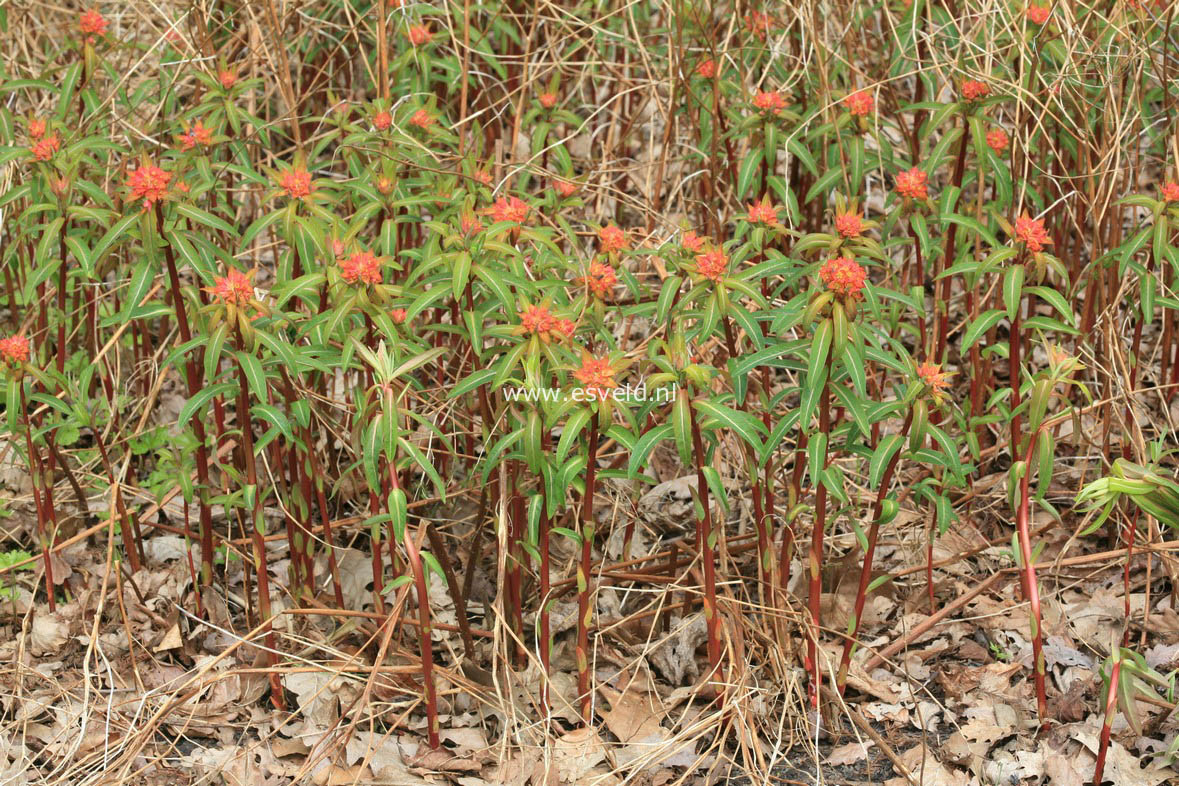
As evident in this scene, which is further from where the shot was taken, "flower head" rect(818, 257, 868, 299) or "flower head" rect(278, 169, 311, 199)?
"flower head" rect(278, 169, 311, 199)

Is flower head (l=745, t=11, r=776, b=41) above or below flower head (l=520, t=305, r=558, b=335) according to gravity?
above

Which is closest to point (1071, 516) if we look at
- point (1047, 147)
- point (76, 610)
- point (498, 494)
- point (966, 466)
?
point (966, 466)

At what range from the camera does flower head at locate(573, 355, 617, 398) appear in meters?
2.34

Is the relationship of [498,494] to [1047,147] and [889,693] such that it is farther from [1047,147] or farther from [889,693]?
[1047,147]

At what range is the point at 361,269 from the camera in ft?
8.41

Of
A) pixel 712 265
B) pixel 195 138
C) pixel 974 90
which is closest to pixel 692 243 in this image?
pixel 712 265

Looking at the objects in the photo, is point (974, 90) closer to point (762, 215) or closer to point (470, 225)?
point (762, 215)

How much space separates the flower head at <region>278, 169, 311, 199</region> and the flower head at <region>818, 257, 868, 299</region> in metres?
1.32

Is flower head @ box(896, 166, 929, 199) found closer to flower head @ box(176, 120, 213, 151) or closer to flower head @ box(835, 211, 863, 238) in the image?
flower head @ box(835, 211, 863, 238)

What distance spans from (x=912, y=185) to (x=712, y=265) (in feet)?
2.82

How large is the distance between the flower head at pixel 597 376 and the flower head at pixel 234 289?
0.73 m

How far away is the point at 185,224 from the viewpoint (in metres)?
3.06

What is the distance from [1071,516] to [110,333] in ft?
9.85

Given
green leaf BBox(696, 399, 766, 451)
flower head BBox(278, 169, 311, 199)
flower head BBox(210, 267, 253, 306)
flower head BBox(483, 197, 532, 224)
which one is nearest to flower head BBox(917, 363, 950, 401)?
green leaf BBox(696, 399, 766, 451)
